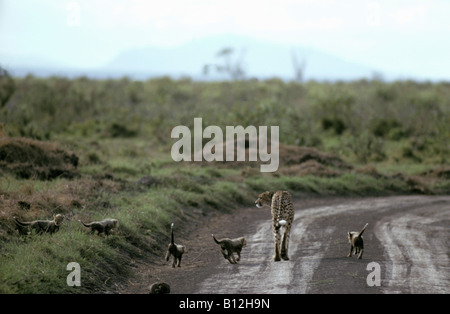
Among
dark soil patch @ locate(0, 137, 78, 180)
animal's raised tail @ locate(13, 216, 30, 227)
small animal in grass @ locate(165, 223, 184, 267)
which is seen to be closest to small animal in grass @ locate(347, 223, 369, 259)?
small animal in grass @ locate(165, 223, 184, 267)

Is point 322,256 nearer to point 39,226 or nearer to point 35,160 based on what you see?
point 39,226

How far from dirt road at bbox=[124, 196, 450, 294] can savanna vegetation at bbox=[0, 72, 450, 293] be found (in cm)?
93

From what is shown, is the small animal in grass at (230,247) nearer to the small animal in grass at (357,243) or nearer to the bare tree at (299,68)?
the small animal in grass at (357,243)

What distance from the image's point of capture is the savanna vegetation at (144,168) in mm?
11047

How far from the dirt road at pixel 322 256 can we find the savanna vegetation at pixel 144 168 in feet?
3.05

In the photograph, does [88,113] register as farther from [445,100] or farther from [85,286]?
[85,286]

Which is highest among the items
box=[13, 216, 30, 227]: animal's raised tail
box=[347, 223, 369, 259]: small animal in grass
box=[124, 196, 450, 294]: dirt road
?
box=[13, 216, 30, 227]: animal's raised tail

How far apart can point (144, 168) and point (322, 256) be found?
11.6m

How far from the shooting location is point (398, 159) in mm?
29047

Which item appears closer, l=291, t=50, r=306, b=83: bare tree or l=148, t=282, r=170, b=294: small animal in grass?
l=148, t=282, r=170, b=294: small animal in grass

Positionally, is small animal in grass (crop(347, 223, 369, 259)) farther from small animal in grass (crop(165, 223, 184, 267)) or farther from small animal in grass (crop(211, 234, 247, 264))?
small animal in grass (crop(165, 223, 184, 267))

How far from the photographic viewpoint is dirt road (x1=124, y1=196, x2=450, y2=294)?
9.69 m

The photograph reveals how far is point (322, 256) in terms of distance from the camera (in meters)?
11.9
